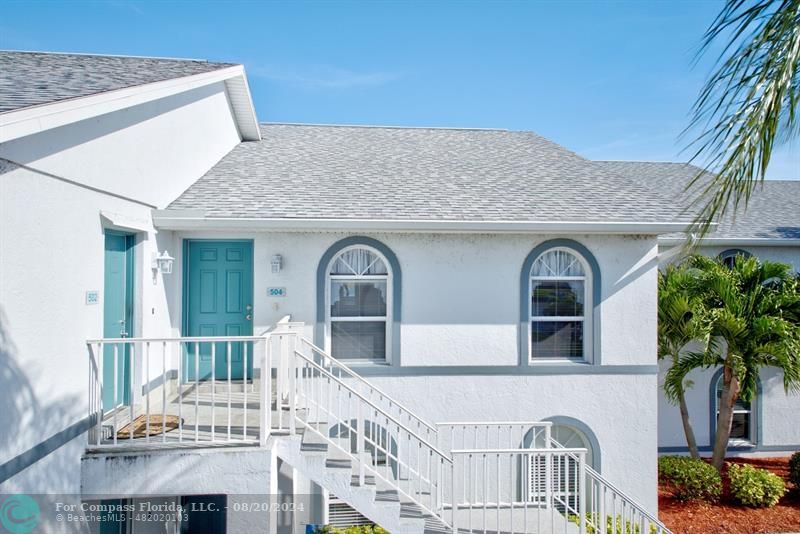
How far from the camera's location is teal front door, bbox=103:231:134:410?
238 inches

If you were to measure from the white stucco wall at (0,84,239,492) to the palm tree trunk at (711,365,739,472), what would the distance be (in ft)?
34.3

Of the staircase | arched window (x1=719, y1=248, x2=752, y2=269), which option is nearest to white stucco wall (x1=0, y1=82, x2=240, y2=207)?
the staircase

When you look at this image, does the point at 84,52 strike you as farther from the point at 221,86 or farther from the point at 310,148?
the point at 310,148

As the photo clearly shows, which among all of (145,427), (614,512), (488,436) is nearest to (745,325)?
(614,512)

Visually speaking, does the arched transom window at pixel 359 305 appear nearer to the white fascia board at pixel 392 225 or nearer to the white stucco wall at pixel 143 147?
the white fascia board at pixel 392 225

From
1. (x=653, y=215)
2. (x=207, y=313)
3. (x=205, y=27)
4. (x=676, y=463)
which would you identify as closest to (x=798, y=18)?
(x=653, y=215)

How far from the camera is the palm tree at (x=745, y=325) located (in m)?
8.67

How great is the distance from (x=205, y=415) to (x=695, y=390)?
10.4 meters

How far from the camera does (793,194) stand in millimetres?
14789

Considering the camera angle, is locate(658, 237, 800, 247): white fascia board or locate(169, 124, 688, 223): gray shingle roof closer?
locate(169, 124, 688, 223): gray shingle roof

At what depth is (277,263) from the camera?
25.8 ft

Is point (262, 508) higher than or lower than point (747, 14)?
lower

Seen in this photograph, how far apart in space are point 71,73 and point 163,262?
8.93 feet

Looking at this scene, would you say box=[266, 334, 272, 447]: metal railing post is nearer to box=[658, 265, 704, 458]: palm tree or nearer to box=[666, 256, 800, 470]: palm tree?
box=[658, 265, 704, 458]: palm tree
